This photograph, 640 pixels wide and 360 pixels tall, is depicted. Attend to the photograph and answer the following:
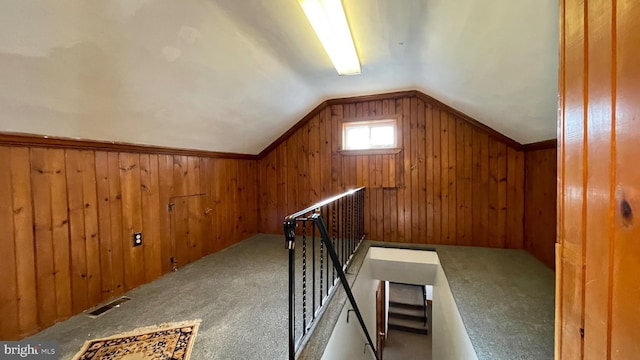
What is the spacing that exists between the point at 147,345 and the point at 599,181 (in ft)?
7.28

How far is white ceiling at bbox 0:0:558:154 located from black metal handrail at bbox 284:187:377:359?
4.66 feet

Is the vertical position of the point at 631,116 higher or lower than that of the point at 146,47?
lower

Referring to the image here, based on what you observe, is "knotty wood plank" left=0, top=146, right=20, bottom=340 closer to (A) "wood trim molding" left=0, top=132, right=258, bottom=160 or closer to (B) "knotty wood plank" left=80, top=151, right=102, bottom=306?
(A) "wood trim molding" left=0, top=132, right=258, bottom=160

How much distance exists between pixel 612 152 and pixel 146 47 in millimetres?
2175

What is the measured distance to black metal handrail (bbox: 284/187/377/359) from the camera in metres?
1.37

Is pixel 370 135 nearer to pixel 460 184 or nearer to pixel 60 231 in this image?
pixel 460 184

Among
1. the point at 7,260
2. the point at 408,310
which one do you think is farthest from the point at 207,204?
the point at 408,310

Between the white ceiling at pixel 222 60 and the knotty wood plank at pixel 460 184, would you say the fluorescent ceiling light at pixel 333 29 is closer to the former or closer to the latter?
the white ceiling at pixel 222 60

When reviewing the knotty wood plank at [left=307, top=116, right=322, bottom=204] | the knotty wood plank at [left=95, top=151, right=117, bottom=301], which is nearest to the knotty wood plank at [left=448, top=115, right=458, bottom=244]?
the knotty wood plank at [left=307, top=116, right=322, bottom=204]

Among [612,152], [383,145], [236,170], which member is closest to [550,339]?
[612,152]

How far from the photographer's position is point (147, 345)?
161 cm

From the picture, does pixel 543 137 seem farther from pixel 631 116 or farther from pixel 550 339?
pixel 631 116

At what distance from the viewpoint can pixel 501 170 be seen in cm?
333
